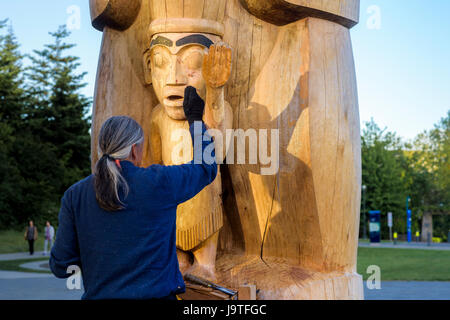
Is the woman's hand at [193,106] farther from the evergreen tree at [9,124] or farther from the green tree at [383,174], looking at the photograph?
the green tree at [383,174]

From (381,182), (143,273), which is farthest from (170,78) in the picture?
(381,182)

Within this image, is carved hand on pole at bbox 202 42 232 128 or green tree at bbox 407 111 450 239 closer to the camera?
carved hand on pole at bbox 202 42 232 128

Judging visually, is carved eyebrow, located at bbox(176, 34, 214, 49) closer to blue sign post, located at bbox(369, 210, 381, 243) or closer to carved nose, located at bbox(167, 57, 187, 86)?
carved nose, located at bbox(167, 57, 187, 86)

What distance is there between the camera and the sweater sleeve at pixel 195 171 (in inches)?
69.7

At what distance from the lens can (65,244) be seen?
1.76 m

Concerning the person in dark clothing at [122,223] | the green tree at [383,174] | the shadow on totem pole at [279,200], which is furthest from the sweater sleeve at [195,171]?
the green tree at [383,174]

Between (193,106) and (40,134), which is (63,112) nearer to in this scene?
(40,134)

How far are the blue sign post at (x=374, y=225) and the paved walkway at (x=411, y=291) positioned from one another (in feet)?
59.0

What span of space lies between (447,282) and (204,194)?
956 cm

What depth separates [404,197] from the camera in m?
43.5

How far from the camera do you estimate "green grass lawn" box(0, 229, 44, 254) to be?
21.8 metres

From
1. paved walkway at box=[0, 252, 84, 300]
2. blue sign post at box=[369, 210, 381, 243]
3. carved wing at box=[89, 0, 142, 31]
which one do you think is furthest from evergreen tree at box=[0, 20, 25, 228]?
carved wing at box=[89, 0, 142, 31]

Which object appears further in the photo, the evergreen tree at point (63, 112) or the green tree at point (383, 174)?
the green tree at point (383, 174)

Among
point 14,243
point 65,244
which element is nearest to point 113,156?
point 65,244
